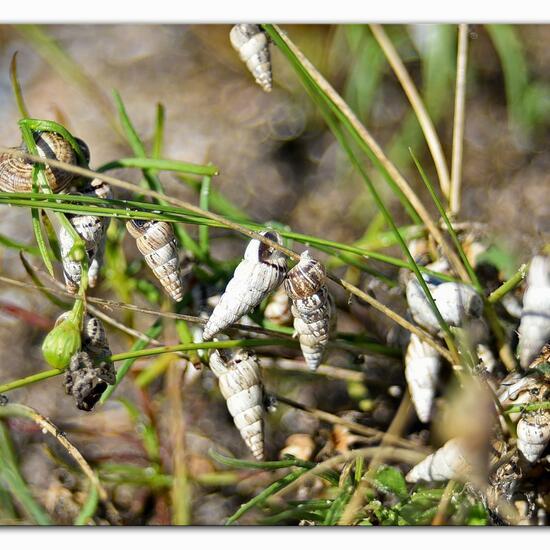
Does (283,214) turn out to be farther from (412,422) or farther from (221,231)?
(412,422)

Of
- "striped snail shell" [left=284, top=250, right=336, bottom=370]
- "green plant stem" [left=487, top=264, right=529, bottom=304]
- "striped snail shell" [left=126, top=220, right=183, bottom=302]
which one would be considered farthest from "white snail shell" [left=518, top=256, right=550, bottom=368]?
"striped snail shell" [left=126, top=220, right=183, bottom=302]

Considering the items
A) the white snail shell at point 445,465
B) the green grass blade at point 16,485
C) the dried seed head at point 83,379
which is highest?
the dried seed head at point 83,379

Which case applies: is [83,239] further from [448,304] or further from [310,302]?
[448,304]

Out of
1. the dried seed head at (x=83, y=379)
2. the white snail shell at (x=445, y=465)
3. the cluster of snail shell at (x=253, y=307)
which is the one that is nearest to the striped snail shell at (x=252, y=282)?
the cluster of snail shell at (x=253, y=307)

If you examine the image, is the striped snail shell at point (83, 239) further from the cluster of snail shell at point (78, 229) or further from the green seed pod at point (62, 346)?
the green seed pod at point (62, 346)

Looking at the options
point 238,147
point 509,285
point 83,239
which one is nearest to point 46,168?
point 83,239

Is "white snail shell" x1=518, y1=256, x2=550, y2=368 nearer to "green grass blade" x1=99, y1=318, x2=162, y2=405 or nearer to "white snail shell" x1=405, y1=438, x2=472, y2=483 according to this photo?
"white snail shell" x1=405, y1=438, x2=472, y2=483
